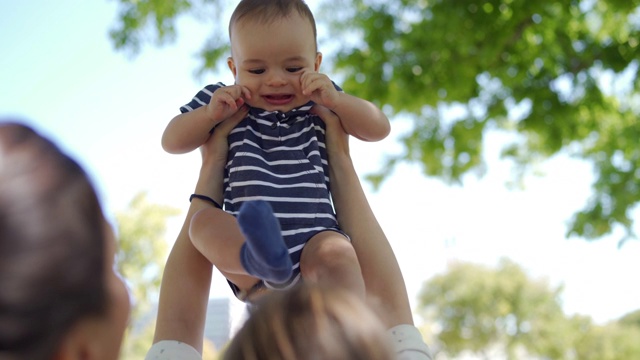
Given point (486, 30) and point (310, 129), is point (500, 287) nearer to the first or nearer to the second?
point (486, 30)

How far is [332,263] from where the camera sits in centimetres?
132

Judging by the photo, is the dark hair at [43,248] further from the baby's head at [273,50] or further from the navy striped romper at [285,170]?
the baby's head at [273,50]

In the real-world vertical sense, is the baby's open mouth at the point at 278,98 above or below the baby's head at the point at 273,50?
below

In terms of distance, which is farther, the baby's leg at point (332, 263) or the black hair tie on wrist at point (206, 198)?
the black hair tie on wrist at point (206, 198)

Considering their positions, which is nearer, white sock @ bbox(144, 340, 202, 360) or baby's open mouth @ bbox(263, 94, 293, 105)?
white sock @ bbox(144, 340, 202, 360)

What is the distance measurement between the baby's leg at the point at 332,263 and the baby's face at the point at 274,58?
0.41m

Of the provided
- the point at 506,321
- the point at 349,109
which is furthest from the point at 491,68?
the point at 506,321

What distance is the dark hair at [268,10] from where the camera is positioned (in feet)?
5.25

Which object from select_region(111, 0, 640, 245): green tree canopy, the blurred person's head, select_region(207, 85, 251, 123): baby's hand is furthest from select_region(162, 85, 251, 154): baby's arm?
select_region(111, 0, 640, 245): green tree canopy

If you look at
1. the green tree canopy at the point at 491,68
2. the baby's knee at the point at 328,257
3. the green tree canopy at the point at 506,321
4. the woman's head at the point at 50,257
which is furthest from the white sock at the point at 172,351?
the green tree canopy at the point at 506,321

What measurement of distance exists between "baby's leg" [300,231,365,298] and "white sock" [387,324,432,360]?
11 cm

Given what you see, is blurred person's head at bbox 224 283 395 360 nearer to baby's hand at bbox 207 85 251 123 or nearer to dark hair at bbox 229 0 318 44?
baby's hand at bbox 207 85 251 123

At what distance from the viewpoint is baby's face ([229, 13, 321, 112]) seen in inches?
62.7

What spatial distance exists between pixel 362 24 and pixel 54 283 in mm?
5681
